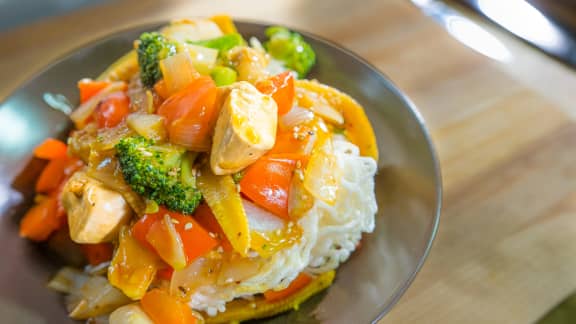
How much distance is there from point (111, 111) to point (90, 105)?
0.25 metres

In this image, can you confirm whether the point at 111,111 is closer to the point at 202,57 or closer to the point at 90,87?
the point at 90,87

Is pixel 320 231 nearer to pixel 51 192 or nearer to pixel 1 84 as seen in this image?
pixel 51 192

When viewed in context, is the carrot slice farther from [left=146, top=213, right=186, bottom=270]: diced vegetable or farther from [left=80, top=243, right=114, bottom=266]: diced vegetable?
[left=146, top=213, right=186, bottom=270]: diced vegetable

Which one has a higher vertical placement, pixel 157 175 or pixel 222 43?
pixel 222 43

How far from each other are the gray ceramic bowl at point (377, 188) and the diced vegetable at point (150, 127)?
67 centimetres

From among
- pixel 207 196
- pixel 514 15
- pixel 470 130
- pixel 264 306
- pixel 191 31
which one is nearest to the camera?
pixel 207 196

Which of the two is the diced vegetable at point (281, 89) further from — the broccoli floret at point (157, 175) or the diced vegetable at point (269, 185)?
the broccoli floret at point (157, 175)

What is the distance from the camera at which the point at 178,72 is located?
1.98 metres

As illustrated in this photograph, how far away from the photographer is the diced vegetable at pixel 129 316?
1.72m

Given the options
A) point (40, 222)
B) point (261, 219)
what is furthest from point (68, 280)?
point (261, 219)

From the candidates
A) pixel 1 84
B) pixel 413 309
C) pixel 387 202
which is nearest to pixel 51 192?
pixel 1 84

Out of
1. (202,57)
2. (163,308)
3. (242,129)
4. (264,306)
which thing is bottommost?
(264,306)

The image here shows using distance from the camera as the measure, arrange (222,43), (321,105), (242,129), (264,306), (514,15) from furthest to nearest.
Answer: (514,15)
(222,43)
(321,105)
(264,306)
(242,129)

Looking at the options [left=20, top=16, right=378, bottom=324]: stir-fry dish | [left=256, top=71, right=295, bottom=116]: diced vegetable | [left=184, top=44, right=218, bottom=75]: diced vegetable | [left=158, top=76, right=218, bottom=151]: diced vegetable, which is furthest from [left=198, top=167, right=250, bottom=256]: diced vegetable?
[left=184, top=44, right=218, bottom=75]: diced vegetable
